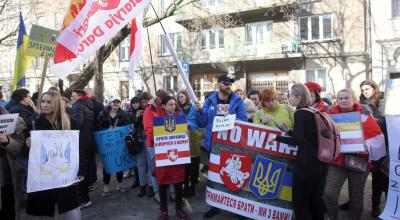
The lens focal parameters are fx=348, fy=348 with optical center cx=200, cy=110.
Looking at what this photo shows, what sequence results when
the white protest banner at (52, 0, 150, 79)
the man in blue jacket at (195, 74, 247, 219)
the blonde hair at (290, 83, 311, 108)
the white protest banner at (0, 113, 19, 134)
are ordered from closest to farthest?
the white protest banner at (0, 113, 19, 134) → the blonde hair at (290, 83, 311, 108) → the white protest banner at (52, 0, 150, 79) → the man in blue jacket at (195, 74, 247, 219)

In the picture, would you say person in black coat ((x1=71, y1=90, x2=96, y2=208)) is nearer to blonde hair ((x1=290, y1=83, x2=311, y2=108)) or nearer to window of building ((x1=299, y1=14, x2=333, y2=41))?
blonde hair ((x1=290, y1=83, x2=311, y2=108))

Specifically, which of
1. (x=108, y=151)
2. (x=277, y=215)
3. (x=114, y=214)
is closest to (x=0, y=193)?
(x=114, y=214)

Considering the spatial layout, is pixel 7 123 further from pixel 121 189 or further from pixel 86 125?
pixel 121 189

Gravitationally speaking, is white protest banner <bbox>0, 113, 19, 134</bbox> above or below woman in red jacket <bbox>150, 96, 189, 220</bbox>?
above

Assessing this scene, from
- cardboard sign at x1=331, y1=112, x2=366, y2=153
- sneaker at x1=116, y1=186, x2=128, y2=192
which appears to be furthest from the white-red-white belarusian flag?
cardboard sign at x1=331, y1=112, x2=366, y2=153

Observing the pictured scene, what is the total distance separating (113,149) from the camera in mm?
6211

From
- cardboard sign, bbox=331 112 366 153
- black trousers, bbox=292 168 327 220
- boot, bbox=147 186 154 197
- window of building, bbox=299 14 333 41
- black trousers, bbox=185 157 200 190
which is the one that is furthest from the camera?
window of building, bbox=299 14 333 41

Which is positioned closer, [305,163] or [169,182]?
[305,163]

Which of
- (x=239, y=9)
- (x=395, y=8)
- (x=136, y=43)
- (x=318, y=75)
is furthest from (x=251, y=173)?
(x=239, y=9)

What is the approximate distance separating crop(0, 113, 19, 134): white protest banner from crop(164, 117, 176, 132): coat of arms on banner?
1915 mm

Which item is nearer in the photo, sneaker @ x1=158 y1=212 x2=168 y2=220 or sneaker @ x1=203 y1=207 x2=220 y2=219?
sneaker @ x1=158 y1=212 x2=168 y2=220

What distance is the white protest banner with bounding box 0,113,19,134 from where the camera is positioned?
136 inches

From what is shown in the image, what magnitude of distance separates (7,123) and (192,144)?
3.04 meters

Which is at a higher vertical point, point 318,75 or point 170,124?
point 318,75
